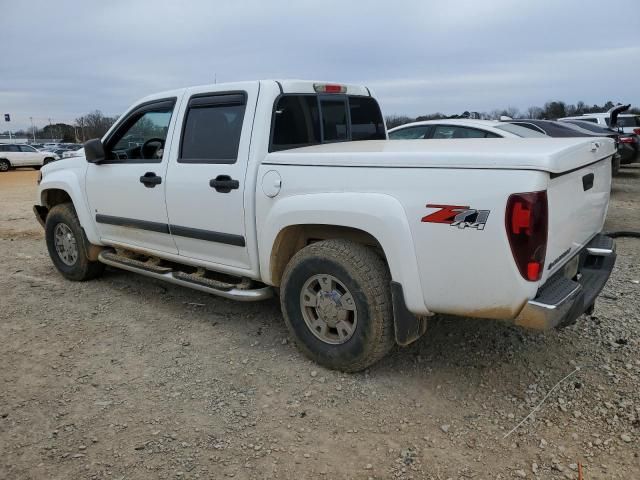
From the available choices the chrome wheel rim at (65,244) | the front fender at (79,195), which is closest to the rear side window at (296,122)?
the front fender at (79,195)

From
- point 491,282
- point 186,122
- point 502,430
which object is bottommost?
point 502,430

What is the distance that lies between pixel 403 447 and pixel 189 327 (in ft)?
7.25

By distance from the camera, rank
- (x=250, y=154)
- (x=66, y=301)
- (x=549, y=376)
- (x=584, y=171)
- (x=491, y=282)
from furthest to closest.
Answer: (x=66, y=301) → (x=250, y=154) → (x=549, y=376) → (x=584, y=171) → (x=491, y=282)

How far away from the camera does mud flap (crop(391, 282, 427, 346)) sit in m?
3.09

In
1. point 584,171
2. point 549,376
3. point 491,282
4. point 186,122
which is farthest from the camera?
point 186,122

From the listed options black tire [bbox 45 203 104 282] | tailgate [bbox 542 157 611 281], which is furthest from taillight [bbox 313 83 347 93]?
black tire [bbox 45 203 104 282]

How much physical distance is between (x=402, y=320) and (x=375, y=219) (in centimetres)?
61

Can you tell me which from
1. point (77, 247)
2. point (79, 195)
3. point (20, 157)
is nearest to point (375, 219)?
point (79, 195)

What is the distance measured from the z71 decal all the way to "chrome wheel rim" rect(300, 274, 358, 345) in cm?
79

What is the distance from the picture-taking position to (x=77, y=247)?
5.50m

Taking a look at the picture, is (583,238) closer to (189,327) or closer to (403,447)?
(403,447)

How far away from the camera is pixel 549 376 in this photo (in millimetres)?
3426

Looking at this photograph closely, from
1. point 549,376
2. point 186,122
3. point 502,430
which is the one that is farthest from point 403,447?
point 186,122

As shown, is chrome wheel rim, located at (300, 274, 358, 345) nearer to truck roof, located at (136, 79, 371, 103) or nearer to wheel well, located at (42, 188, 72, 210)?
truck roof, located at (136, 79, 371, 103)
